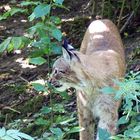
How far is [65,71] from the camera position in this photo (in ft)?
15.1

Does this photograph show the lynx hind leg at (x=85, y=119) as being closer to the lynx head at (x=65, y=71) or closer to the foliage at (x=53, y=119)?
the foliage at (x=53, y=119)

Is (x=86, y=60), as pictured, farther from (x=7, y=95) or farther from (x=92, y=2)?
(x=92, y=2)

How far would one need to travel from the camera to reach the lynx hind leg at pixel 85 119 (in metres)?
4.91

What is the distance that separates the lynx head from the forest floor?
4.32ft

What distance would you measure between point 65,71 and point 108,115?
22.0 inches

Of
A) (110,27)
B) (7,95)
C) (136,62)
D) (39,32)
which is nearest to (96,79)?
(39,32)

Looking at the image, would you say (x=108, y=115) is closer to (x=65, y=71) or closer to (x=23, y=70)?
(x=65, y=71)

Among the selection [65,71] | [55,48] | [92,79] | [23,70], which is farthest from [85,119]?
[23,70]

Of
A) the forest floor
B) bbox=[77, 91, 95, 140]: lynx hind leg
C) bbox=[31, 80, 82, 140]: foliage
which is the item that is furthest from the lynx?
the forest floor

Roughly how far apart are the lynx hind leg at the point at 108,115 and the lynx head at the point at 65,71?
32 cm

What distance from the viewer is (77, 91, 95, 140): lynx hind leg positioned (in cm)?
491

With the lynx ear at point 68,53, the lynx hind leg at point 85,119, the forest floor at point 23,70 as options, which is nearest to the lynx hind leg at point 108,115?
the lynx hind leg at point 85,119

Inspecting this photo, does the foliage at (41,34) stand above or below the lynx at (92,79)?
above

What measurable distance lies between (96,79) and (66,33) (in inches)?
125
